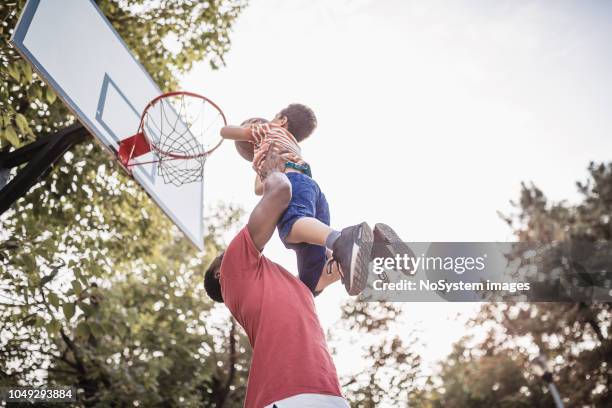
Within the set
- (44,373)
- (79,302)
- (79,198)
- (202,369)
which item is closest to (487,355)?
(202,369)

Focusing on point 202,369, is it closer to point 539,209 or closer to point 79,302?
point 79,302

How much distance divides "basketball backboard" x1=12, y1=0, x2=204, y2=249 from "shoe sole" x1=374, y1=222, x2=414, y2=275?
2.79 metres

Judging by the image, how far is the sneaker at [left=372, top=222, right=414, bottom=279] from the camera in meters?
2.96

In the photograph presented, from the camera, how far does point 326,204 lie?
339 cm

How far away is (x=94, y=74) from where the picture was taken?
455 centimetres

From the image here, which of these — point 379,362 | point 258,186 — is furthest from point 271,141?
point 379,362

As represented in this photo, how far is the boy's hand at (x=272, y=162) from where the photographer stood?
10.6 ft

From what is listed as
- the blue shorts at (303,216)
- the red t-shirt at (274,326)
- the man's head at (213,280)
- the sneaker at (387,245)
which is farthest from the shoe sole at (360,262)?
the man's head at (213,280)

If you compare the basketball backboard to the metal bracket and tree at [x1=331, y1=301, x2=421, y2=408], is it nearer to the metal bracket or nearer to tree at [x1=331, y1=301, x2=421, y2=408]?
the metal bracket

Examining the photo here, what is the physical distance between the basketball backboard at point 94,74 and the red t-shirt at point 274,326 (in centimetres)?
260

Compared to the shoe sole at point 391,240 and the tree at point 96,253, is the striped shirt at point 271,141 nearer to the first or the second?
the shoe sole at point 391,240

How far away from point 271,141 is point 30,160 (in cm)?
301

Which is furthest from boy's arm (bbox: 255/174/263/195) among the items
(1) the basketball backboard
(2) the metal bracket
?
(2) the metal bracket

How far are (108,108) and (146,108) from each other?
1.15 ft
